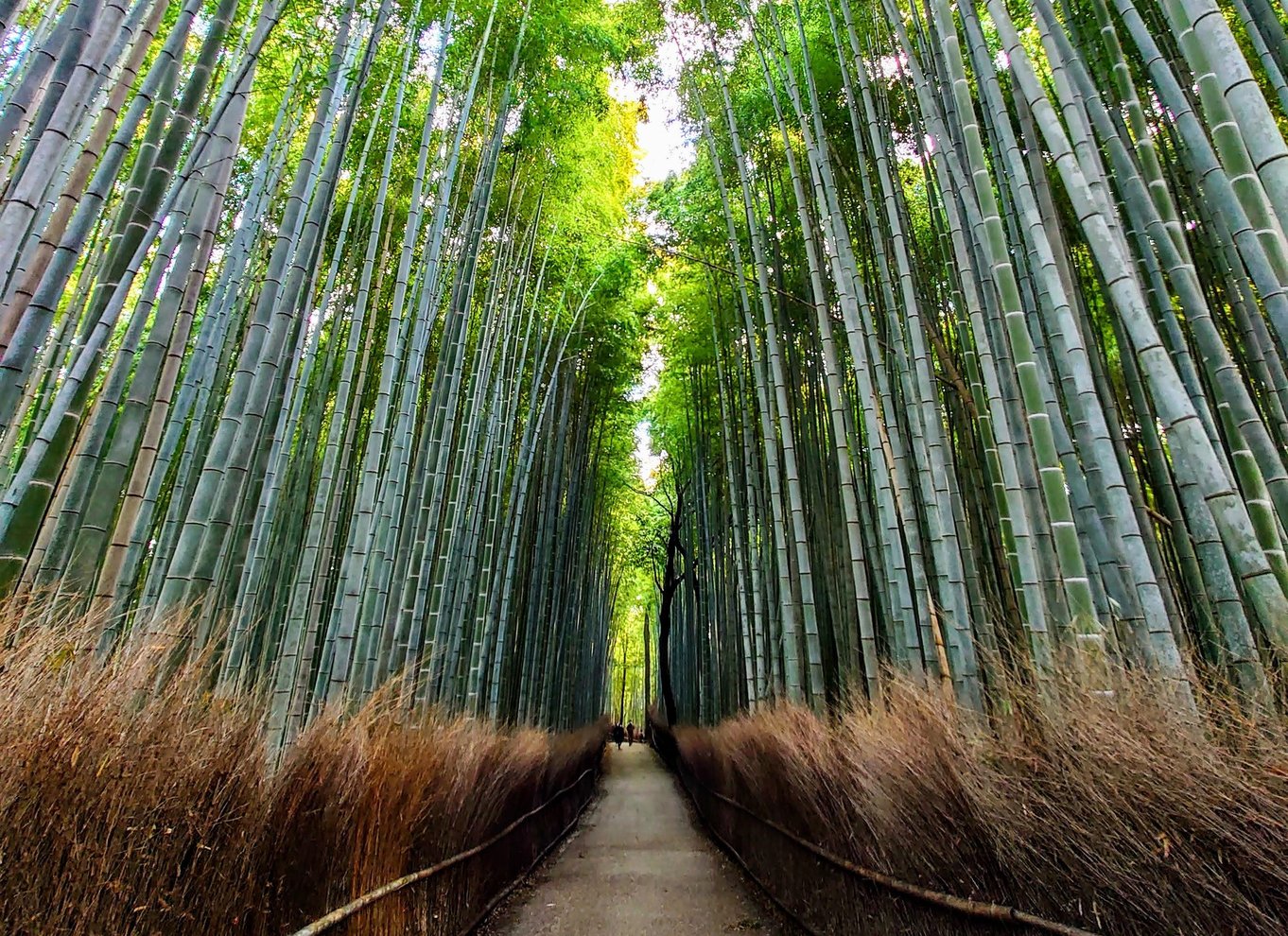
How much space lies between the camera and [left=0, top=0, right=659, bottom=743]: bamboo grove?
1464mm

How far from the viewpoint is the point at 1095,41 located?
2.72m

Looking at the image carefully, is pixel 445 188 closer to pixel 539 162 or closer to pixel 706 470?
pixel 539 162

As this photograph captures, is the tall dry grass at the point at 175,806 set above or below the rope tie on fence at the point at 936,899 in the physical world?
above

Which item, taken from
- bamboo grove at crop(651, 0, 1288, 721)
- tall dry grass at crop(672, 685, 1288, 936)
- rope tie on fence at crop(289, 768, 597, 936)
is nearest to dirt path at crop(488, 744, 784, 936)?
rope tie on fence at crop(289, 768, 597, 936)

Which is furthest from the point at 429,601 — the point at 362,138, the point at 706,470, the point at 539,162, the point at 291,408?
the point at 706,470

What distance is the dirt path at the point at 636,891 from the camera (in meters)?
2.97

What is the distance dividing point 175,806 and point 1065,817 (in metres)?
1.45

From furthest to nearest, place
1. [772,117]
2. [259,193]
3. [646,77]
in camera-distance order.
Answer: [646,77] < [772,117] < [259,193]

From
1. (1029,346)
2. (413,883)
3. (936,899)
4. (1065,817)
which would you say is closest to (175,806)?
(413,883)

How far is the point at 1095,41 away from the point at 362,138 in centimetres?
369

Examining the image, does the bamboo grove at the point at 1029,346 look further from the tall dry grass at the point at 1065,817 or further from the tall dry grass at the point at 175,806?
the tall dry grass at the point at 175,806

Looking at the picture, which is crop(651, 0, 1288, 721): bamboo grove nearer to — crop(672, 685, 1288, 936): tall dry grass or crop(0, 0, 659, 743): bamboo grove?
crop(672, 685, 1288, 936): tall dry grass

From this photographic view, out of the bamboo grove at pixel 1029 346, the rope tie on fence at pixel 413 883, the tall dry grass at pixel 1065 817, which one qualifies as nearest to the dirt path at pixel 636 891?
the rope tie on fence at pixel 413 883

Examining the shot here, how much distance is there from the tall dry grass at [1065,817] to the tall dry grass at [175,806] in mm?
1359
